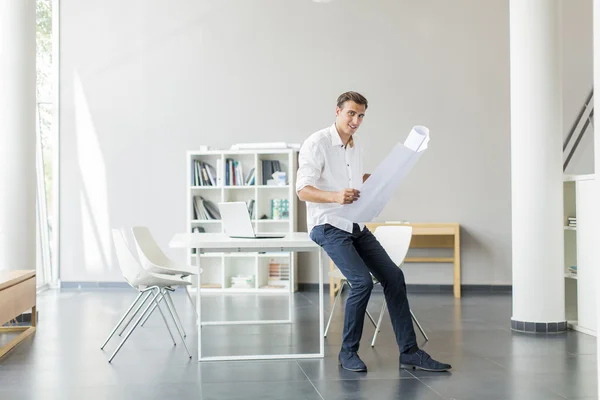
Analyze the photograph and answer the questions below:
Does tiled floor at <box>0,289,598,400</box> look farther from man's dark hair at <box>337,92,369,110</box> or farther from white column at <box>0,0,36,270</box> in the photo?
man's dark hair at <box>337,92,369,110</box>

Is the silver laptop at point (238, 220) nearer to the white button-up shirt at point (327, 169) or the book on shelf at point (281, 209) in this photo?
the white button-up shirt at point (327, 169)

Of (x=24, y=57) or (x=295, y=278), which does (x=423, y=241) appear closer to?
(x=295, y=278)

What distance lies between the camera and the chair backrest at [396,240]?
5680mm

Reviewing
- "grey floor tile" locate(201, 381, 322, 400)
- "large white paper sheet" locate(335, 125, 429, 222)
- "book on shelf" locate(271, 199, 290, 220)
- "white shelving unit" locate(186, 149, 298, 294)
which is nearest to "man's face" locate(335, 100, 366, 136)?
"large white paper sheet" locate(335, 125, 429, 222)

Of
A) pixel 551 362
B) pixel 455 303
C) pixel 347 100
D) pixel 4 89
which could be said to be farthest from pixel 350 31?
pixel 551 362

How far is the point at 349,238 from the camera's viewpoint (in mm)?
4586

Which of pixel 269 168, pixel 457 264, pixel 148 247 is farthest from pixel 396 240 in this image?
pixel 269 168

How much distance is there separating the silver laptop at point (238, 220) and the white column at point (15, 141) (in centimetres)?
249

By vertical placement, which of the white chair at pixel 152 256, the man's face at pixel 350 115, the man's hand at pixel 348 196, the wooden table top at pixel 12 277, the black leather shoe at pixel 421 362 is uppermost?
the man's face at pixel 350 115

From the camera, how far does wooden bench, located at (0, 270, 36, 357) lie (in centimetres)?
528

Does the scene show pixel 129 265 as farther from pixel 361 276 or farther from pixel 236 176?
pixel 236 176

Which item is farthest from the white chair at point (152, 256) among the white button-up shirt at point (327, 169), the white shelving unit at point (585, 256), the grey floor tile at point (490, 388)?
the white shelving unit at point (585, 256)

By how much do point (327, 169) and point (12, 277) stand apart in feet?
9.17

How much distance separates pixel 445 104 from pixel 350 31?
60.6 inches
